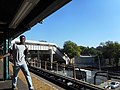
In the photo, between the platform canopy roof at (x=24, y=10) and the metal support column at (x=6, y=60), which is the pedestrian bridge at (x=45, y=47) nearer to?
the metal support column at (x=6, y=60)

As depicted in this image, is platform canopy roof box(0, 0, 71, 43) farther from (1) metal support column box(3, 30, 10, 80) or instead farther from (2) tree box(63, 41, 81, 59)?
(2) tree box(63, 41, 81, 59)

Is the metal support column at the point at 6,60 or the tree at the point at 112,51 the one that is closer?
the metal support column at the point at 6,60

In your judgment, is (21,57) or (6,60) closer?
(21,57)

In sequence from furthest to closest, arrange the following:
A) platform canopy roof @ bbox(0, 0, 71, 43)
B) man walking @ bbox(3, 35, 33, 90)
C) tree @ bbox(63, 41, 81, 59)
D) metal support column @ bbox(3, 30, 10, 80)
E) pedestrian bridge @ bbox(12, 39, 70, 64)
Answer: tree @ bbox(63, 41, 81, 59), pedestrian bridge @ bbox(12, 39, 70, 64), metal support column @ bbox(3, 30, 10, 80), man walking @ bbox(3, 35, 33, 90), platform canopy roof @ bbox(0, 0, 71, 43)

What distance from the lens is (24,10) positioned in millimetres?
8141

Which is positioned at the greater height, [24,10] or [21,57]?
[24,10]

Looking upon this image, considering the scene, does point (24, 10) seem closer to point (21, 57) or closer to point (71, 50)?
point (21, 57)

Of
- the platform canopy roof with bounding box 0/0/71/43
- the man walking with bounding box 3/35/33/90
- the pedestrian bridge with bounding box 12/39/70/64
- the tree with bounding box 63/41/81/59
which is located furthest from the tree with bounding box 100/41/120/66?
the man walking with bounding box 3/35/33/90

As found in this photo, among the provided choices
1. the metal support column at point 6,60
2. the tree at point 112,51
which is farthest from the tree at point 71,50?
the metal support column at point 6,60

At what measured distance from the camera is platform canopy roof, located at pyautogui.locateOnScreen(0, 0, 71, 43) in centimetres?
718

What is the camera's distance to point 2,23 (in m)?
11.8

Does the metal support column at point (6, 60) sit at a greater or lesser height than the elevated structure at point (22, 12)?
lesser

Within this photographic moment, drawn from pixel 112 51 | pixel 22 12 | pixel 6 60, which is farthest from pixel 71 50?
pixel 22 12

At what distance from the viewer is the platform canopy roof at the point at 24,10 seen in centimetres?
718
